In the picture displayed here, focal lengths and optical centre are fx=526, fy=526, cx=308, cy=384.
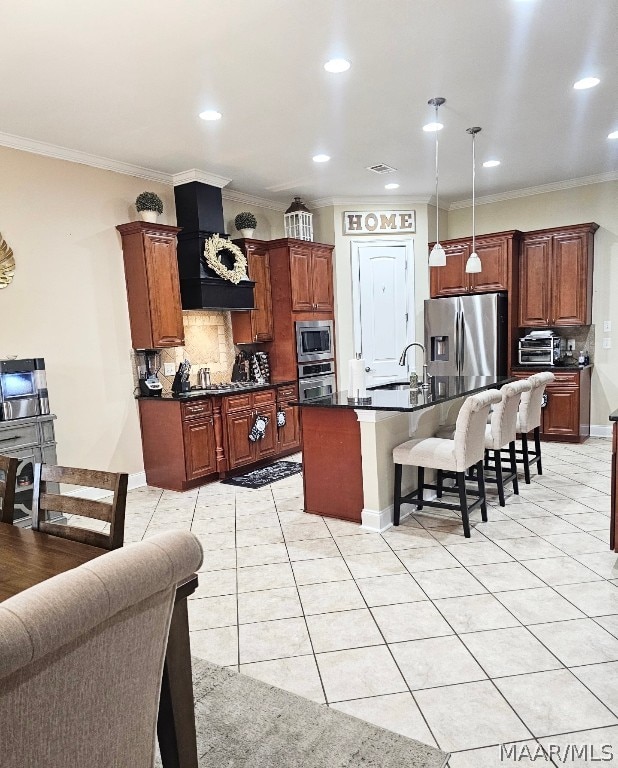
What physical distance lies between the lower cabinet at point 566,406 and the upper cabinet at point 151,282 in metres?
4.05

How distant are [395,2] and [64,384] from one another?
12.1ft

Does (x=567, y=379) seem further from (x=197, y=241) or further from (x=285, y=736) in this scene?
(x=285, y=736)

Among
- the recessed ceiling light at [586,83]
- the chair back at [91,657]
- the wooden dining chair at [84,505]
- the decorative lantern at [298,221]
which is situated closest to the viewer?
the chair back at [91,657]

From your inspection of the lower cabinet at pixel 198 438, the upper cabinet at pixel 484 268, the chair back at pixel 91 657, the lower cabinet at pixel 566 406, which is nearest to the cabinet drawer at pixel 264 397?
the lower cabinet at pixel 198 438

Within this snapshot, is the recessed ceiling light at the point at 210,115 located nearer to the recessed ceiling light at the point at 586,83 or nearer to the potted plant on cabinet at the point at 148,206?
the potted plant on cabinet at the point at 148,206

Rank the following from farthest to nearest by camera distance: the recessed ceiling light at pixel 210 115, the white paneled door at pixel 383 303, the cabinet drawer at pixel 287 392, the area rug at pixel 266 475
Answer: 1. the white paneled door at pixel 383 303
2. the cabinet drawer at pixel 287 392
3. the area rug at pixel 266 475
4. the recessed ceiling light at pixel 210 115

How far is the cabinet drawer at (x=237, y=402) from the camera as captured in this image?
519cm

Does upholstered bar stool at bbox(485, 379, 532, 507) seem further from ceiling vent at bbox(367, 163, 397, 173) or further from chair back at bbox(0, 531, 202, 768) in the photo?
chair back at bbox(0, 531, 202, 768)

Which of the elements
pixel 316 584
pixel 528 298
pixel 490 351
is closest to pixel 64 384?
pixel 316 584

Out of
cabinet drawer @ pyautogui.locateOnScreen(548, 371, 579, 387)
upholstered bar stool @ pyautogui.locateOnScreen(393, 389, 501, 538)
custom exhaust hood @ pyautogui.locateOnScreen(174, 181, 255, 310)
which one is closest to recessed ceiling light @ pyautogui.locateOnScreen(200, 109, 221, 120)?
custom exhaust hood @ pyautogui.locateOnScreen(174, 181, 255, 310)

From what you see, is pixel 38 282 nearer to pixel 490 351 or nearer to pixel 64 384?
pixel 64 384

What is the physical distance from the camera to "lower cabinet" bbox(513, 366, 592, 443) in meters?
5.95

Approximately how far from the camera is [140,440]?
5168 millimetres

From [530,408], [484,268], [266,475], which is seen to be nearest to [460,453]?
[530,408]
